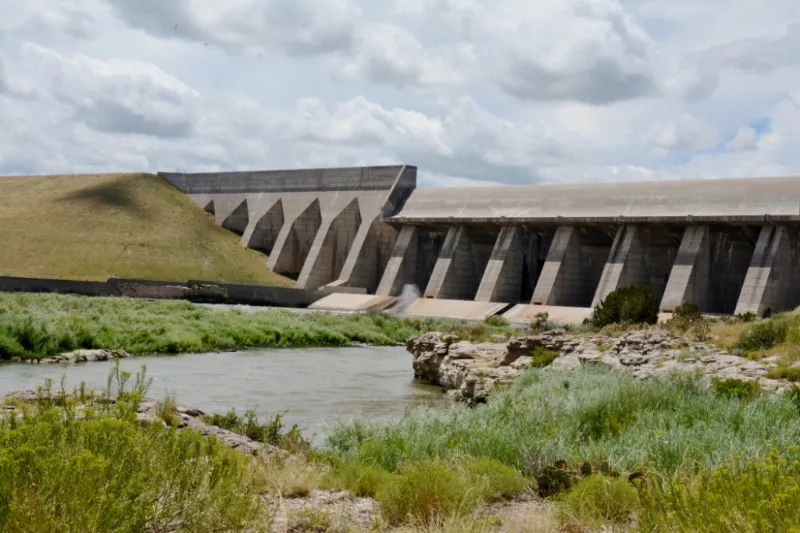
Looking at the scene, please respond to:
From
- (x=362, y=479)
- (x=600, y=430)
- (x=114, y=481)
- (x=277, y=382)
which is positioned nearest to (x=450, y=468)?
(x=362, y=479)

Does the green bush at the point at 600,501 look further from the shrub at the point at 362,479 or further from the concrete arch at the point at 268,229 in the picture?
the concrete arch at the point at 268,229

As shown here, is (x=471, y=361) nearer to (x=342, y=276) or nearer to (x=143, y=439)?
(x=143, y=439)

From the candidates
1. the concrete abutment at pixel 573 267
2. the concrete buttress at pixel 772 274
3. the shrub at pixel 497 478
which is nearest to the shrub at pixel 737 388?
the shrub at pixel 497 478

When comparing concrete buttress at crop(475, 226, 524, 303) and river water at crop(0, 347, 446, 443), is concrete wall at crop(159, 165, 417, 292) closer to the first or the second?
concrete buttress at crop(475, 226, 524, 303)

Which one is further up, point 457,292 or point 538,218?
point 538,218

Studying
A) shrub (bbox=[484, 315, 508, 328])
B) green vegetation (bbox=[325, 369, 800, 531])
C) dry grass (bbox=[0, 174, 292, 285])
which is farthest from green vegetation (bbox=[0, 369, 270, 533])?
dry grass (bbox=[0, 174, 292, 285])

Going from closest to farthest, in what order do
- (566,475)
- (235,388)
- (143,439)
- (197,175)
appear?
(143,439)
(566,475)
(235,388)
(197,175)

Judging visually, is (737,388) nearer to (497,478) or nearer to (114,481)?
(497,478)

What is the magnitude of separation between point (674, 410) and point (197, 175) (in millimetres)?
58706

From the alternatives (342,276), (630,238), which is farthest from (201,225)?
(630,238)

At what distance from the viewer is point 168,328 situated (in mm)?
27094

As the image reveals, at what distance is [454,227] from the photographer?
47844 millimetres

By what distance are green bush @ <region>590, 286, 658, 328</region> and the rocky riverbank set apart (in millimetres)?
7014

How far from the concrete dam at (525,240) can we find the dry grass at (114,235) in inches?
121
